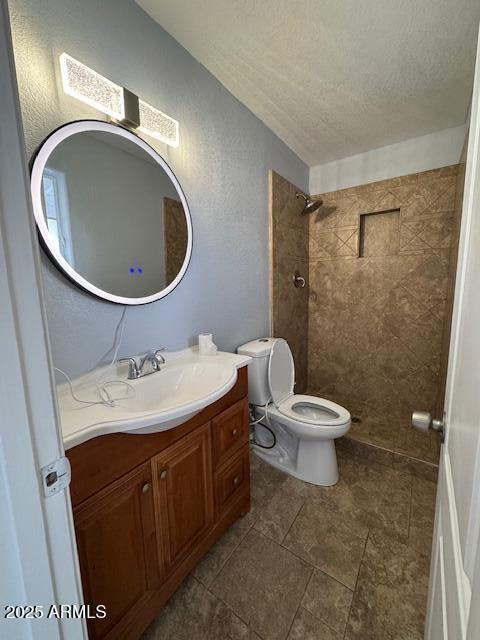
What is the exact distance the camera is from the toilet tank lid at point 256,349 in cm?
163

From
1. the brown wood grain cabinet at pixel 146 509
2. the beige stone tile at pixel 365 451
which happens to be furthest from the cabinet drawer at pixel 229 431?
the beige stone tile at pixel 365 451

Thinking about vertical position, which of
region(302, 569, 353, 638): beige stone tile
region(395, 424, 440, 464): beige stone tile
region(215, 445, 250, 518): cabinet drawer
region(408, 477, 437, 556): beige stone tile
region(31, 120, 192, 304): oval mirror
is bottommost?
region(408, 477, 437, 556): beige stone tile

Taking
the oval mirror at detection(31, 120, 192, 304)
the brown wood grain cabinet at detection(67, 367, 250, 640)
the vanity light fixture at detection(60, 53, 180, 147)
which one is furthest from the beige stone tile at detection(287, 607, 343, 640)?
the vanity light fixture at detection(60, 53, 180, 147)

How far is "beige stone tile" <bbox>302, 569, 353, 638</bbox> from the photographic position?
0.97 m

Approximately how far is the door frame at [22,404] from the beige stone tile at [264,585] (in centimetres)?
87

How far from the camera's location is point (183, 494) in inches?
39.0

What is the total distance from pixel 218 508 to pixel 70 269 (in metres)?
1.21

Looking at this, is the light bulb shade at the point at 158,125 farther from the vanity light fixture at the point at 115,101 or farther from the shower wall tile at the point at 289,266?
the shower wall tile at the point at 289,266

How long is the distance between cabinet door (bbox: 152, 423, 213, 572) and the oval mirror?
65 cm

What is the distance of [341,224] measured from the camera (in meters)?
2.39

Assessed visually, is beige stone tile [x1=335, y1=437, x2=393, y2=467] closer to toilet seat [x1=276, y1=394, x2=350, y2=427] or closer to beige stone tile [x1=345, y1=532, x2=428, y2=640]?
toilet seat [x1=276, y1=394, x2=350, y2=427]

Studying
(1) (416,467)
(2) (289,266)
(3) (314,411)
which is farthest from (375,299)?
(1) (416,467)

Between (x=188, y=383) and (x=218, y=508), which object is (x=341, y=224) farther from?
(x=218, y=508)

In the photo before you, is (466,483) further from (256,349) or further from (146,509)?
(256,349)
